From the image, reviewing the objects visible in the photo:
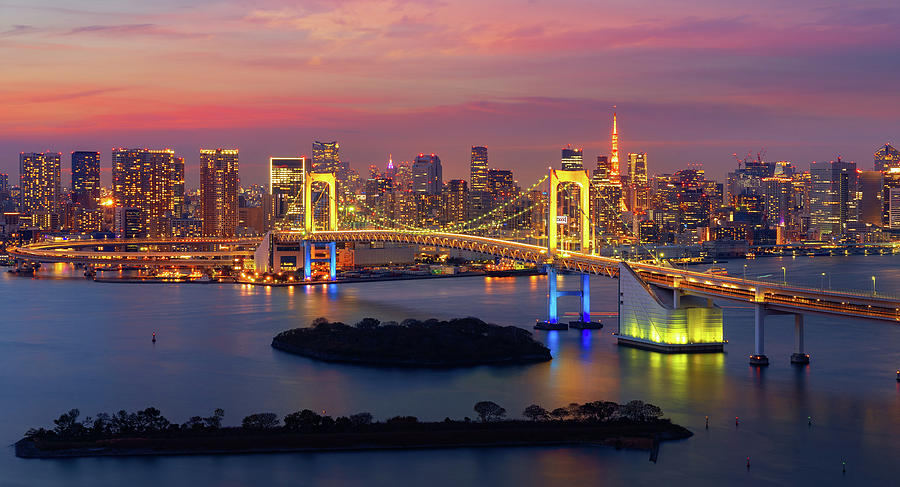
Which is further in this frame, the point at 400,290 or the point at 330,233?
the point at 330,233

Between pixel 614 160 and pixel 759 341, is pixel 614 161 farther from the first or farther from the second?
pixel 759 341

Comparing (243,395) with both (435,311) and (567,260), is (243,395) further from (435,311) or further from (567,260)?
(435,311)

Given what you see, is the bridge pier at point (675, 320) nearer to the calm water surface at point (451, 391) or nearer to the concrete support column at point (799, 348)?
the calm water surface at point (451, 391)

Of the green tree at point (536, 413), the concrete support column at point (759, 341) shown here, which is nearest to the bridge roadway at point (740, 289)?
the concrete support column at point (759, 341)

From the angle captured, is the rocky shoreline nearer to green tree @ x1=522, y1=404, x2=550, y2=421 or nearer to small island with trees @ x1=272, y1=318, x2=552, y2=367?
green tree @ x1=522, y1=404, x2=550, y2=421

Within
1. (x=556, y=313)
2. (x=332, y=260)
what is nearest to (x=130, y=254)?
(x=332, y=260)

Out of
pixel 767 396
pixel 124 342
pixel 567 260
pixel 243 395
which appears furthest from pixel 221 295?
pixel 767 396
